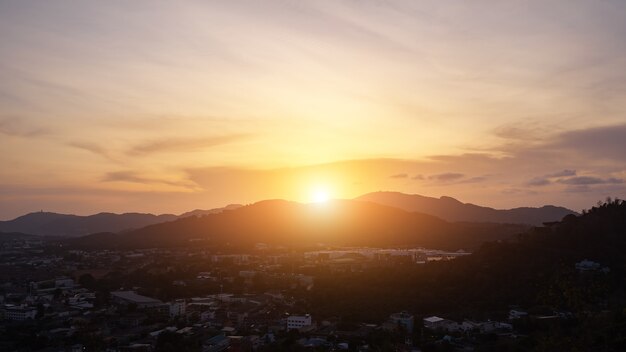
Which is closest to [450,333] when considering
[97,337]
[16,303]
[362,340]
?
[362,340]

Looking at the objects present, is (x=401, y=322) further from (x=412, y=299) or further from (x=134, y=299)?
(x=134, y=299)

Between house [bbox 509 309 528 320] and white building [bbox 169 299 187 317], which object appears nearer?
house [bbox 509 309 528 320]

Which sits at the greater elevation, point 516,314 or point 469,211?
point 469,211

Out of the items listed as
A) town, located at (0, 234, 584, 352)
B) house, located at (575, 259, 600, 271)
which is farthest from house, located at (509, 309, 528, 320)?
house, located at (575, 259, 600, 271)

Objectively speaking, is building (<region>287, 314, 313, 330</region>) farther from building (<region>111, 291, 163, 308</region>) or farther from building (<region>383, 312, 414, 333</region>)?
building (<region>111, 291, 163, 308</region>)

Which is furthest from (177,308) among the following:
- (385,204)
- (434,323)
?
(385,204)

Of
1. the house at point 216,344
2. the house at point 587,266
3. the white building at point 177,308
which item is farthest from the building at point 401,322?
the white building at point 177,308
